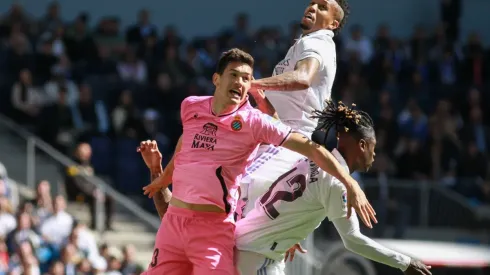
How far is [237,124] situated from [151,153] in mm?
811

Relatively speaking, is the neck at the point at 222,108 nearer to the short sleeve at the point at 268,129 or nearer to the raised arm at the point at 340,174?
the short sleeve at the point at 268,129

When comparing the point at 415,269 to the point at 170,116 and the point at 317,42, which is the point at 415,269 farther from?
the point at 170,116

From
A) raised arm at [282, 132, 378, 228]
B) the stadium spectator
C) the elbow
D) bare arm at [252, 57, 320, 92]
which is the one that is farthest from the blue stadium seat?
raised arm at [282, 132, 378, 228]

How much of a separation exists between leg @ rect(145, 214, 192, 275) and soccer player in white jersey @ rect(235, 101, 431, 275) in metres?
0.37

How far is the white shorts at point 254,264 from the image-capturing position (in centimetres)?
749

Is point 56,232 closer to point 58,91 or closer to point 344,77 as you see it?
point 58,91

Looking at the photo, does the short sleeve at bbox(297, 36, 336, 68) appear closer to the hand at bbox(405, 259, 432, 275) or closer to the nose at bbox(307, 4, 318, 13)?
the nose at bbox(307, 4, 318, 13)

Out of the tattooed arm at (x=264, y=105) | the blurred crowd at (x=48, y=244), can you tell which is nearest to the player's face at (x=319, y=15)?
the tattooed arm at (x=264, y=105)

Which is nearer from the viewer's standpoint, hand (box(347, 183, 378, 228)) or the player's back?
hand (box(347, 183, 378, 228))

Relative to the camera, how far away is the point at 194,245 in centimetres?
727

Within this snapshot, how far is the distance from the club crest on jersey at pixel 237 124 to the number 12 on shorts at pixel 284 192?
54cm

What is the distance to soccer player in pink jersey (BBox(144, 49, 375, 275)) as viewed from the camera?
726 centimetres

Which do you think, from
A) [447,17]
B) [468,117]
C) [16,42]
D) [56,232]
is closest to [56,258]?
[56,232]

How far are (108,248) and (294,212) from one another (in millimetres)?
7681
